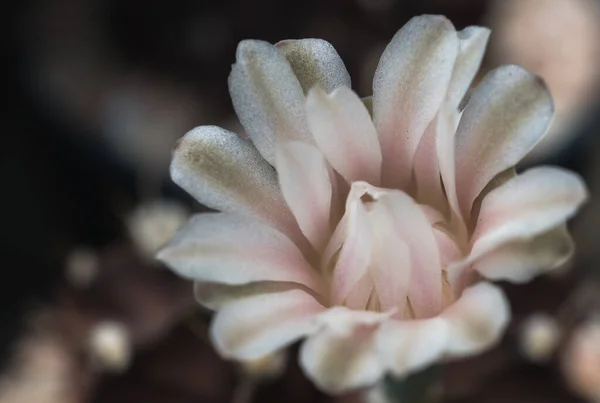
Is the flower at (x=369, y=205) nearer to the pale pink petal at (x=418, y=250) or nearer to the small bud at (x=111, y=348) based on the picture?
the pale pink petal at (x=418, y=250)

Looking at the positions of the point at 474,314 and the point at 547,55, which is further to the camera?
the point at 547,55

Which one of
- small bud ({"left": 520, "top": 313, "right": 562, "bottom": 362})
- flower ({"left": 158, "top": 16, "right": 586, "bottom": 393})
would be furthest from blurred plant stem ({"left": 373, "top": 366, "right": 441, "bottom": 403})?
small bud ({"left": 520, "top": 313, "right": 562, "bottom": 362})

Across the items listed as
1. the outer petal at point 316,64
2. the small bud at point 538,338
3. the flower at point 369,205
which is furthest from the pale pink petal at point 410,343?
the small bud at point 538,338

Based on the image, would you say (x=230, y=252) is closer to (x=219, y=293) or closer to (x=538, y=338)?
(x=219, y=293)

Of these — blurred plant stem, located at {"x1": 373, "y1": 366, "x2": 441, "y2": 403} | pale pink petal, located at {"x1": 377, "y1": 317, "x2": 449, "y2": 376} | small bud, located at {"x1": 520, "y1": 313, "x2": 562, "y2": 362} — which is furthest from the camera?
small bud, located at {"x1": 520, "y1": 313, "x2": 562, "y2": 362}

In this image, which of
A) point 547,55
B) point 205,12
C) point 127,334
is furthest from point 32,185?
point 547,55

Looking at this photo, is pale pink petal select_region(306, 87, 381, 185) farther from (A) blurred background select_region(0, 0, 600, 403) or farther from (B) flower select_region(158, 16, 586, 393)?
(A) blurred background select_region(0, 0, 600, 403)

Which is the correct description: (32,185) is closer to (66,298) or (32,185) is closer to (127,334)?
(66,298)
